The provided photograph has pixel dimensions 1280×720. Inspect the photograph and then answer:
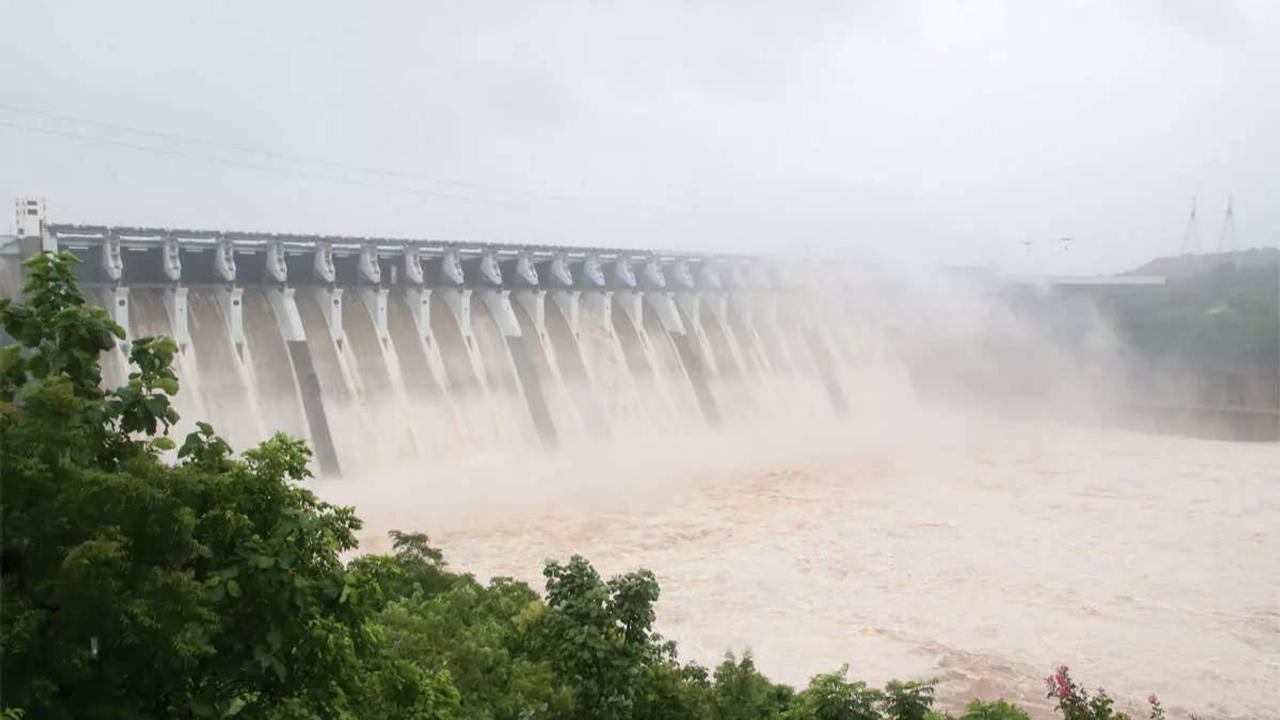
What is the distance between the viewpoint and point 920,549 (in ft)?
58.0

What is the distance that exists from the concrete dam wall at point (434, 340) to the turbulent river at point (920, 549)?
1.36 m

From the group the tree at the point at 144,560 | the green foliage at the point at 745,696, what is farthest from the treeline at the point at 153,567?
the green foliage at the point at 745,696

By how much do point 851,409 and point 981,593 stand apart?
1906 centimetres

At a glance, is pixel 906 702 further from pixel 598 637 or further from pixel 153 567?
pixel 153 567

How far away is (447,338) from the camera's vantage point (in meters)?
25.2

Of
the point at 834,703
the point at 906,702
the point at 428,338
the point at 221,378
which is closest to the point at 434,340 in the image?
the point at 428,338

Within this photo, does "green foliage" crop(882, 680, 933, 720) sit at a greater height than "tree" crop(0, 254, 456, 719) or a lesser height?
lesser

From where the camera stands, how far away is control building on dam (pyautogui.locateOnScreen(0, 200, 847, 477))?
66.7 ft

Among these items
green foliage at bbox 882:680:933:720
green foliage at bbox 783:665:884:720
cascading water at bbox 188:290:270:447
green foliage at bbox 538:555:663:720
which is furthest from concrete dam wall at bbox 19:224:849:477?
green foliage at bbox 882:680:933:720

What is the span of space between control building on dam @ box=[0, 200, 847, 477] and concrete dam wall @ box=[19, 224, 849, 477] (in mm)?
42

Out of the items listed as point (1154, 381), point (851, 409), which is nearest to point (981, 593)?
point (851, 409)

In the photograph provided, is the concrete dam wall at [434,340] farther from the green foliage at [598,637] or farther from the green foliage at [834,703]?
the green foliage at [834,703]

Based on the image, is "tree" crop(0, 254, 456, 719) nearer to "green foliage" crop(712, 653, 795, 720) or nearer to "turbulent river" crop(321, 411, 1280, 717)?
"green foliage" crop(712, 653, 795, 720)

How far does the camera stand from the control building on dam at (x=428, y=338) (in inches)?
800
